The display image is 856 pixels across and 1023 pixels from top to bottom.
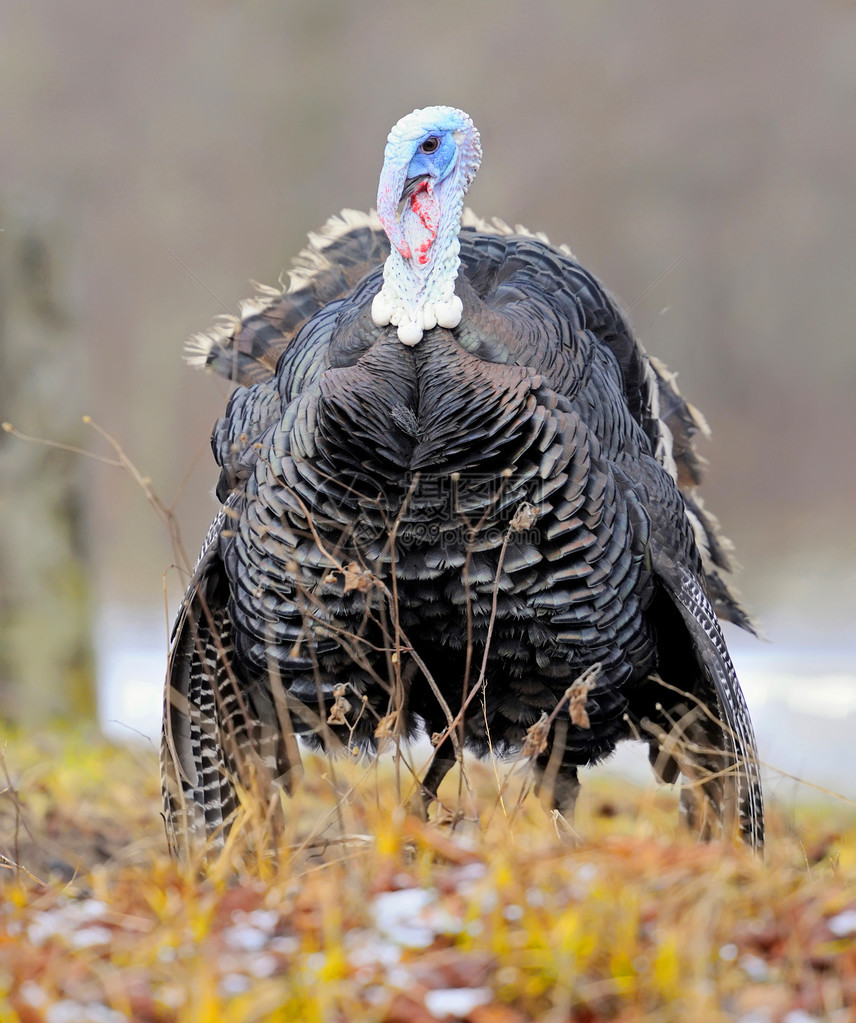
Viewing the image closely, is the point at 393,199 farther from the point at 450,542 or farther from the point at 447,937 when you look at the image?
the point at 447,937

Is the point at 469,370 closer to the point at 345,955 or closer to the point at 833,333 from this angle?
the point at 345,955

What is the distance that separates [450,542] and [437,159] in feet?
3.93

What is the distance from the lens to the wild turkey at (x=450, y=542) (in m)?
3.37

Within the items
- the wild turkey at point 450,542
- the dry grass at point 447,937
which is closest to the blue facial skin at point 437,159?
the wild turkey at point 450,542

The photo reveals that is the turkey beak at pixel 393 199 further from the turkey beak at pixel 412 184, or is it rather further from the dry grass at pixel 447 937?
the dry grass at pixel 447 937

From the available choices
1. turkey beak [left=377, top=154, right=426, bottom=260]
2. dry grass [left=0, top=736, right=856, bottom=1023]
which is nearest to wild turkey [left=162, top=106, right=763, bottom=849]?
turkey beak [left=377, top=154, right=426, bottom=260]

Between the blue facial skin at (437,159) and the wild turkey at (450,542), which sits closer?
the wild turkey at (450,542)

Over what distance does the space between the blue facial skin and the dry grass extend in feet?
6.55

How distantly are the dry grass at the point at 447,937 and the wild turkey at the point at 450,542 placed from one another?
66 cm

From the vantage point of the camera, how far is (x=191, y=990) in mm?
1850

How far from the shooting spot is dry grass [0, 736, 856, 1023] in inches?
73.8

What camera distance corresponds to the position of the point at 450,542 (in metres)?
3.45

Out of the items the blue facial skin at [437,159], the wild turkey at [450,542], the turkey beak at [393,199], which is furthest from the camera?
the blue facial skin at [437,159]

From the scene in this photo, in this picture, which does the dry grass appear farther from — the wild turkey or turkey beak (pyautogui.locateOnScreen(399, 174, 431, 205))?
turkey beak (pyautogui.locateOnScreen(399, 174, 431, 205))
